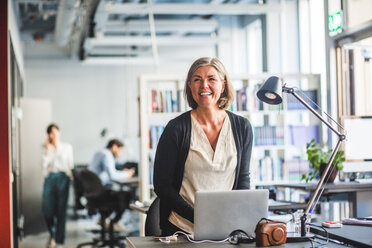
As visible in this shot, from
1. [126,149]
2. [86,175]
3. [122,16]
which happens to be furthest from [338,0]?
[126,149]

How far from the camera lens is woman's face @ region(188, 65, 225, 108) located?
308 centimetres

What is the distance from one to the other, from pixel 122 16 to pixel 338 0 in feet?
20.0

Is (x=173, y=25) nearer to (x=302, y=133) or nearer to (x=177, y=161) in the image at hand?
(x=302, y=133)

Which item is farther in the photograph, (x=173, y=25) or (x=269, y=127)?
(x=173, y=25)

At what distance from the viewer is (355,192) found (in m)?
5.79

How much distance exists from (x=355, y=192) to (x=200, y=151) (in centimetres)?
326

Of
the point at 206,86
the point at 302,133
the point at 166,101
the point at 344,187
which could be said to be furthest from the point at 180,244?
the point at 302,133

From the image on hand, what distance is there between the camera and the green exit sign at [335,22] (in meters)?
6.73

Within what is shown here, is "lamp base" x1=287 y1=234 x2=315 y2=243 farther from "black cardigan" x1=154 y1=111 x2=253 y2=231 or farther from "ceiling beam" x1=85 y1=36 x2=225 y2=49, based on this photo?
"ceiling beam" x1=85 y1=36 x2=225 y2=49

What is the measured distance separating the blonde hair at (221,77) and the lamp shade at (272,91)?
227mm

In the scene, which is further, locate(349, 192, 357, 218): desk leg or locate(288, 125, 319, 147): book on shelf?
locate(288, 125, 319, 147): book on shelf

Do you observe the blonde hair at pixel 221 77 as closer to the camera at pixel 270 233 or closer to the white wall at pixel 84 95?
the camera at pixel 270 233

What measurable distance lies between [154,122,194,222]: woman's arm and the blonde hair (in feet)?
0.81

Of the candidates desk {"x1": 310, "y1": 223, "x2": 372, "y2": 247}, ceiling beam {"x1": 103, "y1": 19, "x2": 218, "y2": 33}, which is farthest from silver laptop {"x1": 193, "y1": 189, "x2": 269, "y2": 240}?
ceiling beam {"x1": 103, "y1": 19, "x2": 218, "y2": 33}
